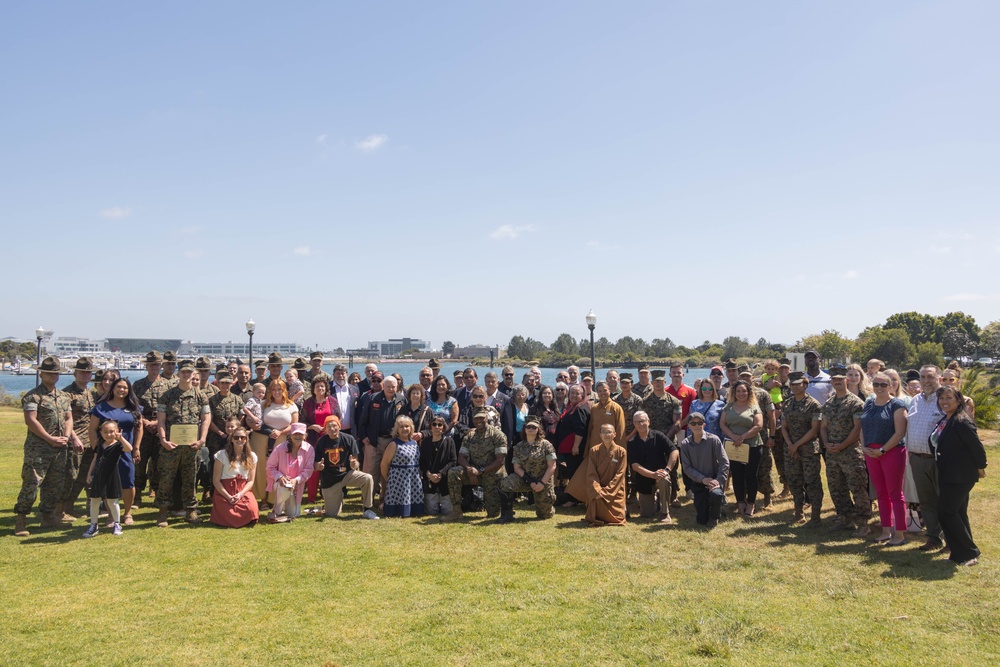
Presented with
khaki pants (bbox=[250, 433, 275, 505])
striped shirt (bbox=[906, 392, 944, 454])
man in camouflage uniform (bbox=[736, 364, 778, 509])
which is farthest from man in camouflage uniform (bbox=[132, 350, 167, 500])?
striped shirt (bbox=[906, 392, 944, 454])

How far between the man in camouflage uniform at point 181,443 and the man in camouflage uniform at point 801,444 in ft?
23.2

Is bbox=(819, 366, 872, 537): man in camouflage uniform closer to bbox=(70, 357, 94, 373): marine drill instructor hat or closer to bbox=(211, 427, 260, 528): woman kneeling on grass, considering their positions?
bbox=(211, 427, 260, 528): woman kneeling on grass

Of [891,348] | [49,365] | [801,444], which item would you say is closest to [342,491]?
[49,365]

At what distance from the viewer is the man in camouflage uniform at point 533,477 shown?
797 cm

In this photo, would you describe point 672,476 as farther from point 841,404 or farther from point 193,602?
point 193,602

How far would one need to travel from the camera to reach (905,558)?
20.1ft

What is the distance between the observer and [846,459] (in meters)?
7.17

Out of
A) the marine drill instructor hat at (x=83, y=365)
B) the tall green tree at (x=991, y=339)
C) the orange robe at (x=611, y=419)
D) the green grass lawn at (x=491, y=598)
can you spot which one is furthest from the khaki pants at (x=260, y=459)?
the tall green tree at (x=991, y=339)

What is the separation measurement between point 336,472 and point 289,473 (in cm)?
57

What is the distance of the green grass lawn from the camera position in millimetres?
4211

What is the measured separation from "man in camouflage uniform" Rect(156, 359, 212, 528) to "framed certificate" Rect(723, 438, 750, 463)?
6475mm

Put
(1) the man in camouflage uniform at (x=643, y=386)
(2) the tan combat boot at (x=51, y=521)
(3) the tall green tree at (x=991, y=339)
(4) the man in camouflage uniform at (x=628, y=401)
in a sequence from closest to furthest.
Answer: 1. (2) the tan combat boot at (x=51, y=521)
2. (4) the man in camouflage uniform at (x=628, y=401)
3. (1) the man in camouflage uniform at (x=643, y=386)
4. (3) the tall green tree at (x=991, y=339)

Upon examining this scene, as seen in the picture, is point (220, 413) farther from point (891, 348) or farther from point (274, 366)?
point (891, 348)

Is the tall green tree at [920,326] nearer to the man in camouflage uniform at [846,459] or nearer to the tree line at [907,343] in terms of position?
the tree line at [907,343]
